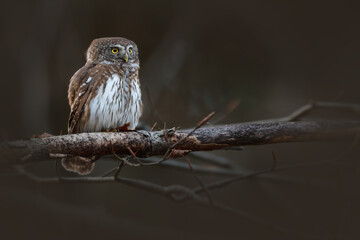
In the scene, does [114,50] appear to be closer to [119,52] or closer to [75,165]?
[119,52]

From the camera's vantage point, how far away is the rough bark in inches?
117

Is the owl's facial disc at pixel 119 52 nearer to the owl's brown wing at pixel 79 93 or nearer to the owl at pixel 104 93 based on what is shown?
the owl at pixel 104 93

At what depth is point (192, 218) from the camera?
6.06m

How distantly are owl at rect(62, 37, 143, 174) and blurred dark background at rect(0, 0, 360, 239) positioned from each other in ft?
2.84

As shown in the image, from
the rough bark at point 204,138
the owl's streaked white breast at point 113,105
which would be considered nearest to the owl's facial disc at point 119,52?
the owl's streaked white breast at point 113,105

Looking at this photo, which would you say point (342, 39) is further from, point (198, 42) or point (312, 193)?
→ point (312, 193)

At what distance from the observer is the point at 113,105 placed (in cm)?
→ 416

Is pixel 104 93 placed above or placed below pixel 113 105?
above

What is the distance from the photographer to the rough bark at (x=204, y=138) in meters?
2.97

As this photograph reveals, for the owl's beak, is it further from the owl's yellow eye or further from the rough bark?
the rough bark

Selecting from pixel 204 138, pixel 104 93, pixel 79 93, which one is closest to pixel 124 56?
pixel 104 93

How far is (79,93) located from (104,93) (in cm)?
23

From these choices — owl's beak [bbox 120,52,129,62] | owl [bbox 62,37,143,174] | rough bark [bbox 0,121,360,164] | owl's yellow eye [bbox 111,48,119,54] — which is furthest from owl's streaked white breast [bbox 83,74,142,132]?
rough bark [bbox 0,121,360,164]

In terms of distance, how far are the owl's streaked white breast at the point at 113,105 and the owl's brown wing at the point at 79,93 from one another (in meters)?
0.08
